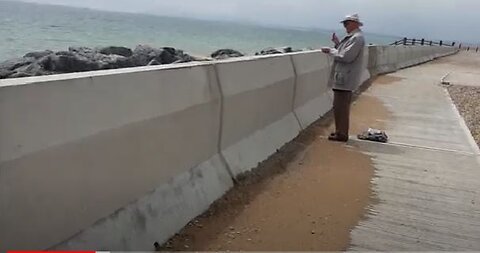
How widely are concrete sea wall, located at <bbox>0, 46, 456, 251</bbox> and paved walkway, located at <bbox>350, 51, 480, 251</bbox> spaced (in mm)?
1596

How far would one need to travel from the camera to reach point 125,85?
4.38 meters

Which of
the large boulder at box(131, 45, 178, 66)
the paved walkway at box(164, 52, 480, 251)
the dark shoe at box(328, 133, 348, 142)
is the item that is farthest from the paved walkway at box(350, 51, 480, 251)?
the large boulder at box(131, 45, 178, 66)

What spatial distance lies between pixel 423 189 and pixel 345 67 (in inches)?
122

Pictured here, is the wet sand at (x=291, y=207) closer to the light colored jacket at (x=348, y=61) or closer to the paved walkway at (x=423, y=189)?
the paved walkway at (x=423, y=189)

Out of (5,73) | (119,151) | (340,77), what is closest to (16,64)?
(5,73)

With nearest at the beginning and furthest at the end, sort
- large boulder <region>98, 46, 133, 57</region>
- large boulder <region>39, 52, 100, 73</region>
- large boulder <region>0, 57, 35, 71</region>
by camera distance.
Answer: large boulder <region>39, 52, 100, 73</region>, large boulder <region>0, 57, 35, 71</region>, large boulder <region>98, 46, 133, 57</region>

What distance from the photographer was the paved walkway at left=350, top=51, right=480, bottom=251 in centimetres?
534

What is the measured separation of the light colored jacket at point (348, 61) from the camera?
9281 mm

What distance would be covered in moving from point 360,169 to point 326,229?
8.45ft

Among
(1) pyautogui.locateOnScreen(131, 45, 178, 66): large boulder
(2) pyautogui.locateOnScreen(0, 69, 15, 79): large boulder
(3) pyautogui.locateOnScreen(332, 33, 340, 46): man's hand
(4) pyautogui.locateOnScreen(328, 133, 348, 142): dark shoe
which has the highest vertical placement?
(3) pyautogui.locateOnScreen(332, 33, 340, 46): man's hand

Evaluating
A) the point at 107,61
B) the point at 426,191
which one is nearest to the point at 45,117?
the point at 426,191

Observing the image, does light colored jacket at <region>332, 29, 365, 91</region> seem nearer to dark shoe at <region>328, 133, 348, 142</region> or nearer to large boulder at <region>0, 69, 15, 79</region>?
dark shoe at <region>328, 133, 348, 142</region>

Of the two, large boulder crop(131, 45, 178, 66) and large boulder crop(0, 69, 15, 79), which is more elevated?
large boulder crop(0, 69, 15, 79)

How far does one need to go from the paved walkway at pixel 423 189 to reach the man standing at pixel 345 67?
0.41m
